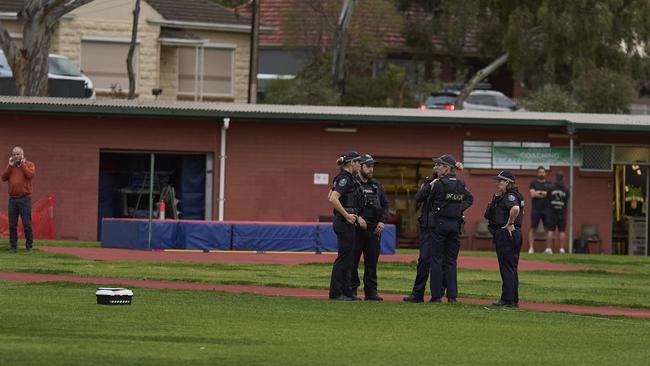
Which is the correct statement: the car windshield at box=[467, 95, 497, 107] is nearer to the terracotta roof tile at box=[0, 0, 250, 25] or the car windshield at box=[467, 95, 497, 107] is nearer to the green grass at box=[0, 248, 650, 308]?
the terracotta roof tile at box=[0, 0, 250, 25]

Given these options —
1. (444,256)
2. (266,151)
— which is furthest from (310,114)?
(444,256)

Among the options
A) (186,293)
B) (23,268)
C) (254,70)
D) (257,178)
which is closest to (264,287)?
(186,293)

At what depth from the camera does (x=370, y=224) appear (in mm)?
19266

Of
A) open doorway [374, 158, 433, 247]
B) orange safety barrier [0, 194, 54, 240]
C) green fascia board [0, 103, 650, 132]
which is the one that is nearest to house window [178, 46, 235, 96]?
open doorway [374, 158, 433, 247]

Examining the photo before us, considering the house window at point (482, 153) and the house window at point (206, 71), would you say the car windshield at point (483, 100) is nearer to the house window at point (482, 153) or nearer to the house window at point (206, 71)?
the house window at point (206, 71)

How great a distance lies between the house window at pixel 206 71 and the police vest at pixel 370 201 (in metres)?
39.5

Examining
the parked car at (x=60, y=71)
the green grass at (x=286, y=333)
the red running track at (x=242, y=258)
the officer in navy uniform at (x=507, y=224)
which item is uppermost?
the parked car at (x=60, y=71)

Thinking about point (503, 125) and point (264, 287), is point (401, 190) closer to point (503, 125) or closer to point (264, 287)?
point (503, 125)

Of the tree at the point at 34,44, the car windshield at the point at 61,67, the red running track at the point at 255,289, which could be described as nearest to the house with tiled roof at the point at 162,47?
the car windshield at the point at 61,67

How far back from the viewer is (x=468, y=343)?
14.6m

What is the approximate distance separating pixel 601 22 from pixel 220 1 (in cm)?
2262

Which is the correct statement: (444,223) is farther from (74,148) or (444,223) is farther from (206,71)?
(206,71)

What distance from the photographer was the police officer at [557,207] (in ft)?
118

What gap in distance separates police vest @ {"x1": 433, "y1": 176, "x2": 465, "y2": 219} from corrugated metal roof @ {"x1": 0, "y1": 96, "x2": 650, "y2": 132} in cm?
1715
